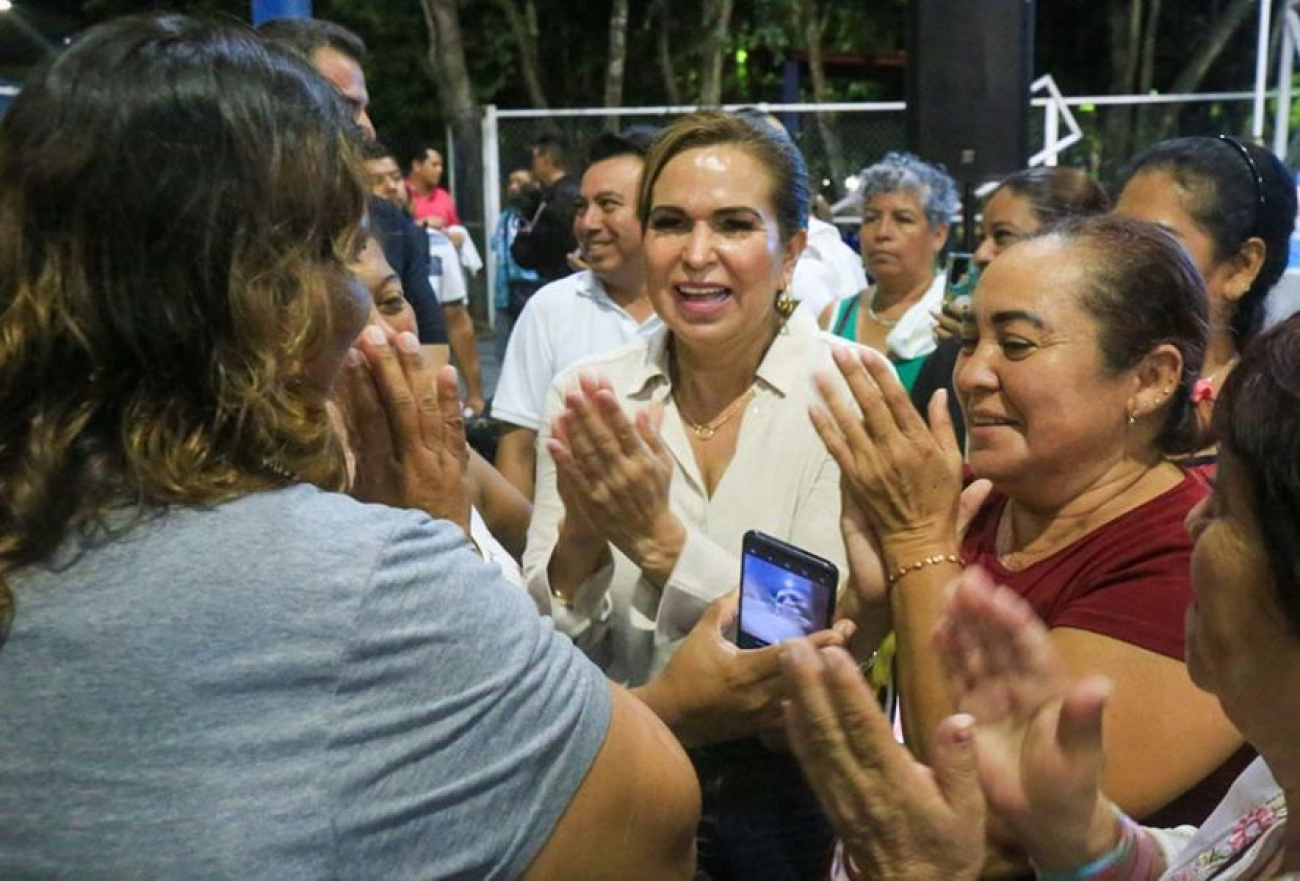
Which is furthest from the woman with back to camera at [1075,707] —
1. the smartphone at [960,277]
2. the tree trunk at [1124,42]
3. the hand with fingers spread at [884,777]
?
the tree trunk at [1124,42]

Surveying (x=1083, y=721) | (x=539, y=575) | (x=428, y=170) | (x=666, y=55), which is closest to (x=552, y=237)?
(x=539, y=575)

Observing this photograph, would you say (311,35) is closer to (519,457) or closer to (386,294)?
(519,457)

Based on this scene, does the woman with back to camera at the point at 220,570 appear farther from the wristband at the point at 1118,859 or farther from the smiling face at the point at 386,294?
the smiling face at the point at 386,294

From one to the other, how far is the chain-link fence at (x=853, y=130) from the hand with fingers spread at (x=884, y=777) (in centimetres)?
1132

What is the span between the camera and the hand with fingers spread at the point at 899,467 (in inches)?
82.9

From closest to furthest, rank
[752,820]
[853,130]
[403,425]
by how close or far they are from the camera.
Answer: [403,425], [752,820], [853,130]

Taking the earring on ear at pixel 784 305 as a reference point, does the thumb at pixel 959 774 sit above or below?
below

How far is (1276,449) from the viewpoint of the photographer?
1.36m

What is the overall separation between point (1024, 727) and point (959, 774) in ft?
0.59

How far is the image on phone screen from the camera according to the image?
80.0 inches

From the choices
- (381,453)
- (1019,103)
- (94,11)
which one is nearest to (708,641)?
(381,453)

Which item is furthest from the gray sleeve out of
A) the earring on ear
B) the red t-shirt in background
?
the red t-shirt in background

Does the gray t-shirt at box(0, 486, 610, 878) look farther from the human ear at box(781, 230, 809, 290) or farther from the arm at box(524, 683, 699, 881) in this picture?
the human ear at box(781, 230, 809, 290)

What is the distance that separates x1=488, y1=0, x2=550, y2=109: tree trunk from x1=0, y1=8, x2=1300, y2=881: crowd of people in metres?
16.7
